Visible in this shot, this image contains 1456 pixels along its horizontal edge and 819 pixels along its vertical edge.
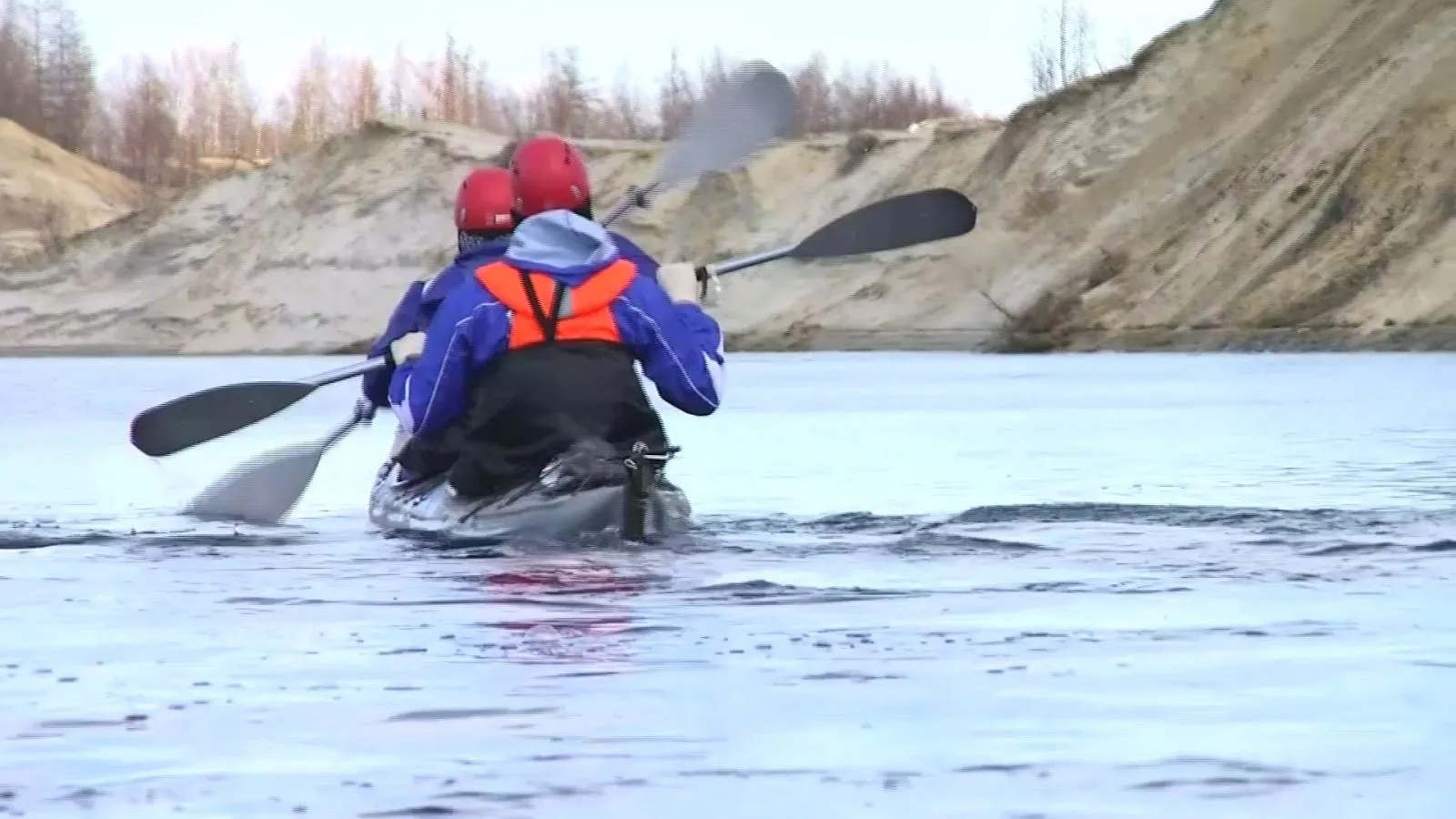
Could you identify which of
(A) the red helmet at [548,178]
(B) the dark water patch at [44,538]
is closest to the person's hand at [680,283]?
(A) the red helmet at [548,178]

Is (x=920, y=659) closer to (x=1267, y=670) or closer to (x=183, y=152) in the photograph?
(x=1267, y=670)

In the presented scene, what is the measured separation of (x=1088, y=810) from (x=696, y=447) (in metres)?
16.4

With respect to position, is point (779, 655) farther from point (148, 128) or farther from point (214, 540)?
point (148, 128)

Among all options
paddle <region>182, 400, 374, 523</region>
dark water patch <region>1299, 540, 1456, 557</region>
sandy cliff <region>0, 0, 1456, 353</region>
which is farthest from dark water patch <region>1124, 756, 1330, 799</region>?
sandy cliff <region>0, 0, 1456, 353</region>

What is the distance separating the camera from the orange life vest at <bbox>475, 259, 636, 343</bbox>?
11.2 m

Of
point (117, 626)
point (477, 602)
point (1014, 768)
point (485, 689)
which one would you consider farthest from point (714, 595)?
point (1014, 768)

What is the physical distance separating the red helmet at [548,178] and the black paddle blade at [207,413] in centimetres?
209

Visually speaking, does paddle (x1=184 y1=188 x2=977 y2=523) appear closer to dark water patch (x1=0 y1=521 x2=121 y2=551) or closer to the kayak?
dark water patch (x1=0 y1=521 x2=121 y2=551)

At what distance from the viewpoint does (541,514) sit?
460 inches

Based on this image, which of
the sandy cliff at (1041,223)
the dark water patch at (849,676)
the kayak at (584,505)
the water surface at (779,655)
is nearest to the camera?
the water surface at (779,655)

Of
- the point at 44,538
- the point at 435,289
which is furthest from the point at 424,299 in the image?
the point at 44,538

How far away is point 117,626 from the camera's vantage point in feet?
29.8

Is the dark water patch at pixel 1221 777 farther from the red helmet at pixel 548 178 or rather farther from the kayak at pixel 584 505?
the red helmet at pixel 548 178

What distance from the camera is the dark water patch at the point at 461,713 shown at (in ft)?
21.9
